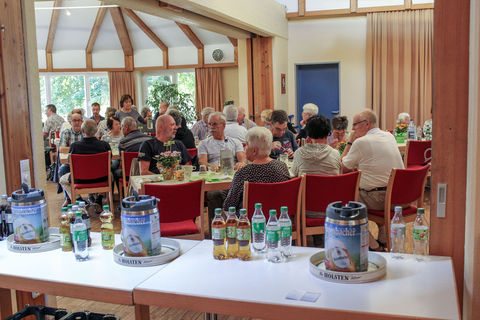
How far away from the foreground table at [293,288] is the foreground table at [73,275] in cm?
8

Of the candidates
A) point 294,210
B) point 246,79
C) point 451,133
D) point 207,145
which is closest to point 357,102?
point 246,79

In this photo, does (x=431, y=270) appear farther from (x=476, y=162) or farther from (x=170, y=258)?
(x=170, y=258)

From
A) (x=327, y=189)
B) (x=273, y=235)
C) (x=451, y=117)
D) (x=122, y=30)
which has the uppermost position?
(x=122, y=30)

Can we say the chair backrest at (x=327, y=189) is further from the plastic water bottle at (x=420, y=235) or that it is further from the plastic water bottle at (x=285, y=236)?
the plastic water bottle at (x=285, y=236)

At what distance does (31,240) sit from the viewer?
2445mm

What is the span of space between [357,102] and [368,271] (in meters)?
9.73

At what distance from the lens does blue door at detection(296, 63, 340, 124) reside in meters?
11.4

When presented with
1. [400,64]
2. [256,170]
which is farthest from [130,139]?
[400,64]

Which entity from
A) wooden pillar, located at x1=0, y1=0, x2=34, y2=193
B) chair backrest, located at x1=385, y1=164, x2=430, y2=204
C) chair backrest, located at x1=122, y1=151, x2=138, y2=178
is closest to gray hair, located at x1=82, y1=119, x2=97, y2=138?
chair backrest, located at x1=122, y1=151, x2=138, y2=178

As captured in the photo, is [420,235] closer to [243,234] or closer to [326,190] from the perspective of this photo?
[243,234]

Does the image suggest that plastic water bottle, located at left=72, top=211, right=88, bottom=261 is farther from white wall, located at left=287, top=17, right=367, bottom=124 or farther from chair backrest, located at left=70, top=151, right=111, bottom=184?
white wall, located at left=287, top=17, right=367, bottom=124

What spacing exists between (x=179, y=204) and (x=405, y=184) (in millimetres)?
1826

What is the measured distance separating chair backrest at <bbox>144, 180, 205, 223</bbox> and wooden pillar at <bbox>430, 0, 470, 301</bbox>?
188 cm

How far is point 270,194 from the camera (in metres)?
3.55
